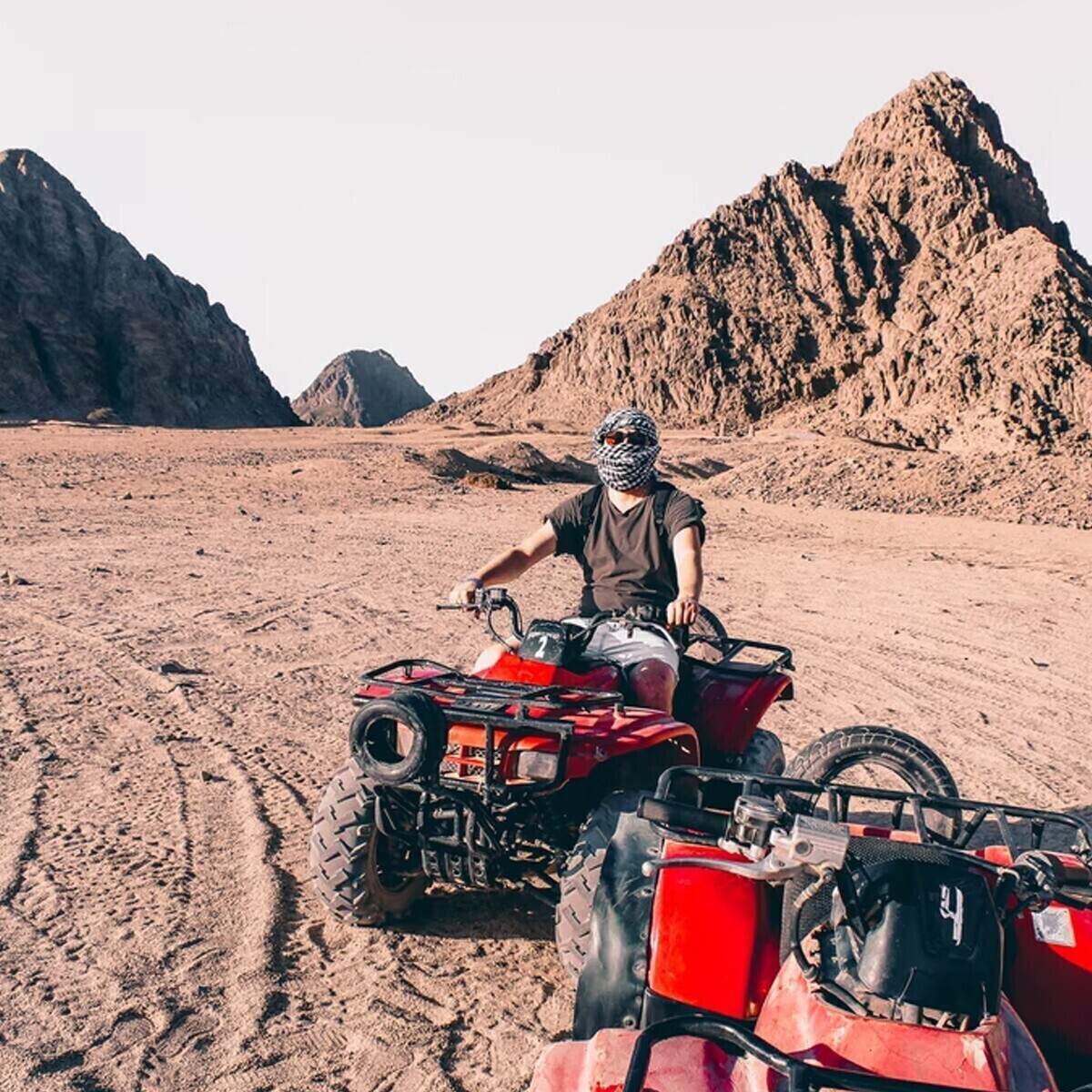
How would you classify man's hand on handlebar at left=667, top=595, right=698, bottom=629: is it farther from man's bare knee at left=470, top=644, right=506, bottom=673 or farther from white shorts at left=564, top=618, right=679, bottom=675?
man's bare knee at left=470, top=644, right=506, bottom=673

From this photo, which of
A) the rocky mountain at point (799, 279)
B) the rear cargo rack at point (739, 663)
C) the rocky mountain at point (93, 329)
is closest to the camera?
the rear cargo rack at point (739, 663)

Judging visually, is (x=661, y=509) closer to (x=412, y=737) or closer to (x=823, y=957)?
(x=412, y=737)

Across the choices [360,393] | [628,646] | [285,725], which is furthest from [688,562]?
[360,393]

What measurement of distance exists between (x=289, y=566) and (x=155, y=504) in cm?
606

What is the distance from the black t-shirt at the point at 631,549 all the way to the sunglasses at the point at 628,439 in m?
0.22

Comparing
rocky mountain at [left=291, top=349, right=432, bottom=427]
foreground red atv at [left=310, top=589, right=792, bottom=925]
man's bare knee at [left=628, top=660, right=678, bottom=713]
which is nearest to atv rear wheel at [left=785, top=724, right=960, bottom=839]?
man's bare knee at [left=628, top=660, right=678, bottom=713]

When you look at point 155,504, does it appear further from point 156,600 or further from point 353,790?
point 353,790

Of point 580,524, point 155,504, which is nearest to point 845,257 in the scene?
point 155,504

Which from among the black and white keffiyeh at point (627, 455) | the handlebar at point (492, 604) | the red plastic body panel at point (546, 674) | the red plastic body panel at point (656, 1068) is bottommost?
the red plastic body panel at point (656, 1068)

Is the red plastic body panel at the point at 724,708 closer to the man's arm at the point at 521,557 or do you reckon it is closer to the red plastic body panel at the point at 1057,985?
the man's arm at the point at 521,557

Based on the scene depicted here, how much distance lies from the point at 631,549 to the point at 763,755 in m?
1.12

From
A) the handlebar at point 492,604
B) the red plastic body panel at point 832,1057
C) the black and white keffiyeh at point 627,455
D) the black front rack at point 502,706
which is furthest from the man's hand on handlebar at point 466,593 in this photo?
the red plastic body panel at point 832,1057

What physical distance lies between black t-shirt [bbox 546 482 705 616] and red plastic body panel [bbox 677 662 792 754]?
1.36 feet

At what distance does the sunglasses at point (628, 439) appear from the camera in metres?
5.17
